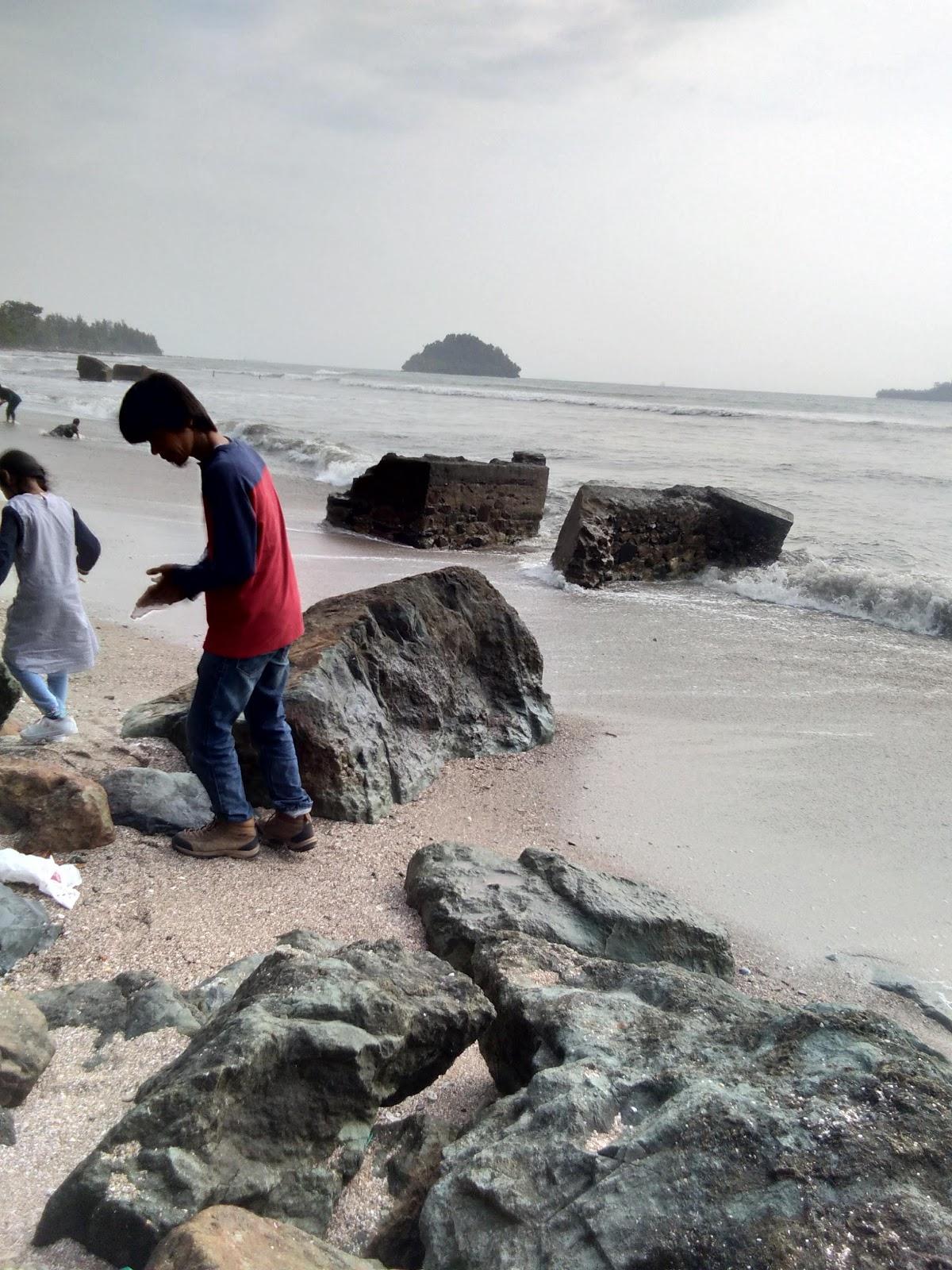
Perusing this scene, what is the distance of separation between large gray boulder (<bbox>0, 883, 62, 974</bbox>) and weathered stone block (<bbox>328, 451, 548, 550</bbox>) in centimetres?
844

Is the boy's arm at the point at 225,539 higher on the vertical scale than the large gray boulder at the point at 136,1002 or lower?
higher

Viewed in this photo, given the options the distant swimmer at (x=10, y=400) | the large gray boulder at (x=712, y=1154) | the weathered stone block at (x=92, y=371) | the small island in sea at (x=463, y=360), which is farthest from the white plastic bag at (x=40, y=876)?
the small island in sea at (x=463, y=360)

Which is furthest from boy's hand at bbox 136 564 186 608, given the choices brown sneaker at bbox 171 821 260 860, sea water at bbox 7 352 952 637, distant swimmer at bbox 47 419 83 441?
distant swimmer at bbox 47 419 83 441

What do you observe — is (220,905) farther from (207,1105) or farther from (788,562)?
(788,562)

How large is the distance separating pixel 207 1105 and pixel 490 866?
1.53 meters

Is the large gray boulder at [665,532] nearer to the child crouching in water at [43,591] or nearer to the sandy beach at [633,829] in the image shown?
the sandy beach at [633,829]

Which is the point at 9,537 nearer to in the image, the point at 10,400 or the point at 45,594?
the point at 45,594

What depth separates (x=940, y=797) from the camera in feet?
14.1

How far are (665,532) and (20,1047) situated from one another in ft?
28.4

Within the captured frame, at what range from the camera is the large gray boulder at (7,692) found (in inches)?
147

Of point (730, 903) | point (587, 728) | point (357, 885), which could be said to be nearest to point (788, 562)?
point (587, 728)

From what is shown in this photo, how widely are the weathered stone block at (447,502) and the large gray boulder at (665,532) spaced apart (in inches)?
61.1

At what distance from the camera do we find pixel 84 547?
413 cm

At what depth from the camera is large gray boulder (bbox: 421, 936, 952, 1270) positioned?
1.31m
